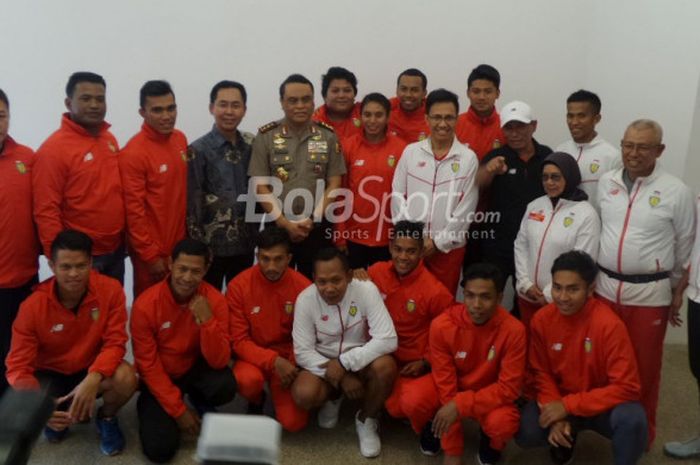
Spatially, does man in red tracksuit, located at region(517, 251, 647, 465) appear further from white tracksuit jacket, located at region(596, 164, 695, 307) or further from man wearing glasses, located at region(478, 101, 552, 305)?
man wearing glasses, located at region(478, 101, 552, 305)

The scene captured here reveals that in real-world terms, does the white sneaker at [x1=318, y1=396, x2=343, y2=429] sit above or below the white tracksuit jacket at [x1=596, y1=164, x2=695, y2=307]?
below

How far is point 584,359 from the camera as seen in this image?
2557 mm

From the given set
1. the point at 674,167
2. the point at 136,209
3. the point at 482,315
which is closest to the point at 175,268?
the point at 136,209

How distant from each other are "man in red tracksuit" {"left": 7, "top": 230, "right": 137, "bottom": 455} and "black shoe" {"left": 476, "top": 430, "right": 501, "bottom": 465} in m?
1.50

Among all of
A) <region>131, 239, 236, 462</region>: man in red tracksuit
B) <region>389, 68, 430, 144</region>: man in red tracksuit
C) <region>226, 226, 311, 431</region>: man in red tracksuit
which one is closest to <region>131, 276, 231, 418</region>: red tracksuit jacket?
<region>131, 239, 236, 462</region>: man in red tracksuit

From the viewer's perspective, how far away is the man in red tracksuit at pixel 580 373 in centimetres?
245

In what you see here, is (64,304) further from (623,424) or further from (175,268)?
(623,424)

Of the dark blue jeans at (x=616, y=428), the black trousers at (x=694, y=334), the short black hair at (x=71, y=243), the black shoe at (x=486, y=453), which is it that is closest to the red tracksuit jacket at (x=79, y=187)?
the short black hair at (x=71, y=243)

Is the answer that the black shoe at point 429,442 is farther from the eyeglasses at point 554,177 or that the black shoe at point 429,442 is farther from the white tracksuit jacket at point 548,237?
the eyeglasses at point 554,177

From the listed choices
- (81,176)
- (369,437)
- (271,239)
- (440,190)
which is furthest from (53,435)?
(440,190)

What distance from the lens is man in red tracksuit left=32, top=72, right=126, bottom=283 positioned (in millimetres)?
2713

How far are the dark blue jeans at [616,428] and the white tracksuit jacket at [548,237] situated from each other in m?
0.51

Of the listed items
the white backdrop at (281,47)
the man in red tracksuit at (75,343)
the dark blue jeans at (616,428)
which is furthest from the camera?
the white backdrop at (281,47)

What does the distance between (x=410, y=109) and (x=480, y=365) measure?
1.50 m
